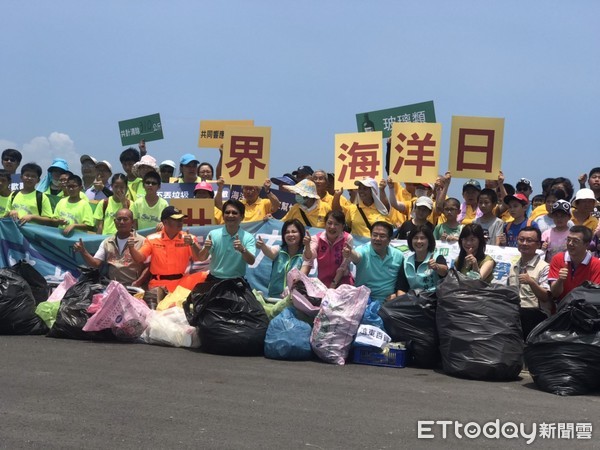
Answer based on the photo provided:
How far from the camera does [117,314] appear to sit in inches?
341

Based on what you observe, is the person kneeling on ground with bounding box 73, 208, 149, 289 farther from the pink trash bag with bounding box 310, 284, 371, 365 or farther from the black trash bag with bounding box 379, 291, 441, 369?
the black trash bag with bounding box 379, 291, 441, 369

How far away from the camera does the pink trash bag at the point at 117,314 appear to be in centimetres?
862

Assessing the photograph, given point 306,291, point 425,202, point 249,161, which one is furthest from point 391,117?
point 306,291

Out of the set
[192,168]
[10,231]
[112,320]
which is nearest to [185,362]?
[112,320]

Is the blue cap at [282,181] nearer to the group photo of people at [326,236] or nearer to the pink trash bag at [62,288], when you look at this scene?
the group photo of people at [326,236]

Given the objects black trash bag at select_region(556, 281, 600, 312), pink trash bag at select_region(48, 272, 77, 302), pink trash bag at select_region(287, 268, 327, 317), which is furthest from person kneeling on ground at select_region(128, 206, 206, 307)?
black trash bag at select_region(556, 281, 600, 312)

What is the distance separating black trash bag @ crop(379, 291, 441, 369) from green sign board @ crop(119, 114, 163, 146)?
746 centimetres

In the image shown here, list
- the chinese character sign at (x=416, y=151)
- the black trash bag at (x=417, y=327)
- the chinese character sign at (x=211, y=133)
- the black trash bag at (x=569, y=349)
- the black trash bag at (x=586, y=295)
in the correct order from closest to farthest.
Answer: the black trash bag at (x=569, y=349)
the black trash bag at (x=586, y=295)
the black trash bag at (x=417, y=327)
the chinese character sign at (x=416, y=151)
the chinese character sign at (x=211, y=133)

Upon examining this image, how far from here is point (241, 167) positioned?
10.3 m

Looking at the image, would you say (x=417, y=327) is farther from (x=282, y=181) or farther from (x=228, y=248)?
(x=282, y=181)

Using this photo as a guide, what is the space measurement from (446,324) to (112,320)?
360 cm

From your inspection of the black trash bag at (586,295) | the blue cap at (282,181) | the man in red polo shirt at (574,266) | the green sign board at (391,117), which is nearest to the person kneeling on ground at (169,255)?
the blue cap at (282,181)

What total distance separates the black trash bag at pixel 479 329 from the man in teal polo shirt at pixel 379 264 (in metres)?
0.93

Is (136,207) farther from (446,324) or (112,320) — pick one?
(446,324)
